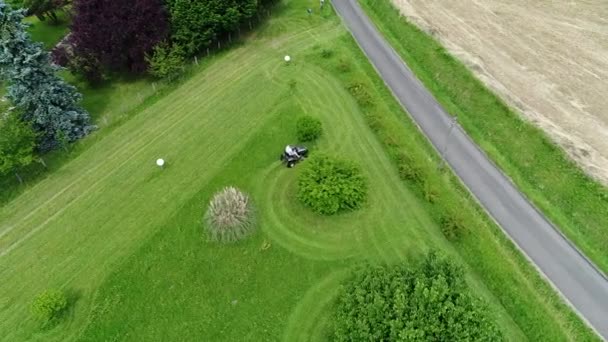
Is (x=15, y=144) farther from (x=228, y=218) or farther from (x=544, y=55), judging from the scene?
(x=544, y=55)

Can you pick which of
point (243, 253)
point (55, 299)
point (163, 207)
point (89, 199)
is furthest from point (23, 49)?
point (243, 253)

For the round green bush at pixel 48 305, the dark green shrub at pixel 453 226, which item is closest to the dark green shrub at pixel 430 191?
the dark green shrub at pixel 453 226

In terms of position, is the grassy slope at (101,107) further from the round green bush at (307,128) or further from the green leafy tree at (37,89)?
the round green bush at (307,128)

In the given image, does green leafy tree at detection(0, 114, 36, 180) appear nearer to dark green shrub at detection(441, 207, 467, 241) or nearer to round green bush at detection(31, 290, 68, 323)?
round green bush at detection(31, 290, 68, 323)

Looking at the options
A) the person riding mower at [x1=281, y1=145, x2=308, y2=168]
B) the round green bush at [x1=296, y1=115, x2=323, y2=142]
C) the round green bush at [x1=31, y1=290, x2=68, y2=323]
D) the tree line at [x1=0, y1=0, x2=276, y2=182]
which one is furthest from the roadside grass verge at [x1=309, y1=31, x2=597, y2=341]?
the round green bush at [x1=31, y1=290, x2=68, y2=323]

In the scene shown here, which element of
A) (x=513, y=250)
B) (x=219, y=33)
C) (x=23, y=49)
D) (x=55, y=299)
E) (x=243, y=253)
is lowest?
(x=513, y=250)

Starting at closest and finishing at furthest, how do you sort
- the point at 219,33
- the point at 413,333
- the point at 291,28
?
the point at 413,333 → the point at 219,33 → the point at 291,28

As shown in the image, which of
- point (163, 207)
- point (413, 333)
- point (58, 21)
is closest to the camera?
point (413, 333)

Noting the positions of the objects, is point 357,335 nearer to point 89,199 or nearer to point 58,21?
point 89,199
